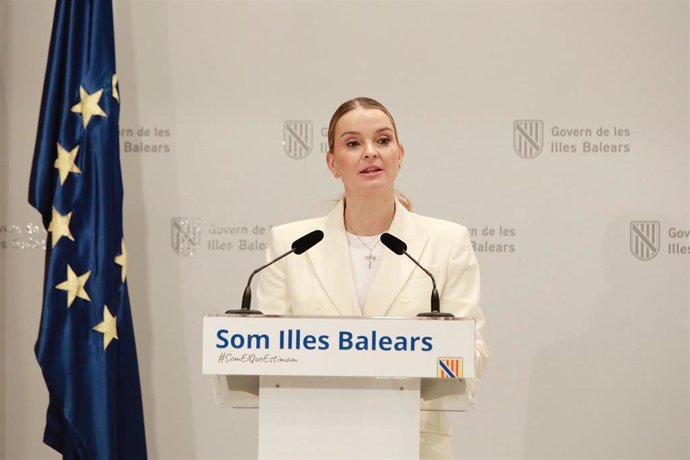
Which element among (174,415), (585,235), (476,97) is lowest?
(174,415)

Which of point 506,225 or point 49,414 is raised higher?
point 506,225

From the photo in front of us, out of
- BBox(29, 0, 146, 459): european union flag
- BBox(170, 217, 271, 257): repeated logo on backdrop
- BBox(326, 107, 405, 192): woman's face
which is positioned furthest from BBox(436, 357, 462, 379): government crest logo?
BBox(170, 217, 271, 257): repeated logo on backdrop

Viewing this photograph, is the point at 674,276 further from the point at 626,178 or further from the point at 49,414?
the point at 49,414

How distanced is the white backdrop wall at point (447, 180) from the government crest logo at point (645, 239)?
0.01 meters

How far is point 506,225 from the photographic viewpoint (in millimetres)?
4473

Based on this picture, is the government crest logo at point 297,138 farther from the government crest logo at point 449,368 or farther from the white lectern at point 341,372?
the government crest logo at point 449,368

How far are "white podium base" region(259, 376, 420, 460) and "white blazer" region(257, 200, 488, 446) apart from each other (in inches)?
23.1

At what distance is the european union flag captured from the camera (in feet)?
13.0

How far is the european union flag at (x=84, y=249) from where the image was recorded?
396cm

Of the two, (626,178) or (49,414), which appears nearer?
(49,414)

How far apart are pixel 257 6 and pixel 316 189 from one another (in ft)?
3.39

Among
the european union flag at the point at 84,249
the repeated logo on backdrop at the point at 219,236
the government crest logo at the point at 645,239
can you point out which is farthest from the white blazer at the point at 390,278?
the government crest logo at the point at 645,239

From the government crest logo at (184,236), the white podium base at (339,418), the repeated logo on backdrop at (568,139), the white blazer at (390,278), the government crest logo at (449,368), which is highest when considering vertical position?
the repeated logo on backdrop at (568,139)

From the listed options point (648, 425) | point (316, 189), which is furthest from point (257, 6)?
point (648, 425)
